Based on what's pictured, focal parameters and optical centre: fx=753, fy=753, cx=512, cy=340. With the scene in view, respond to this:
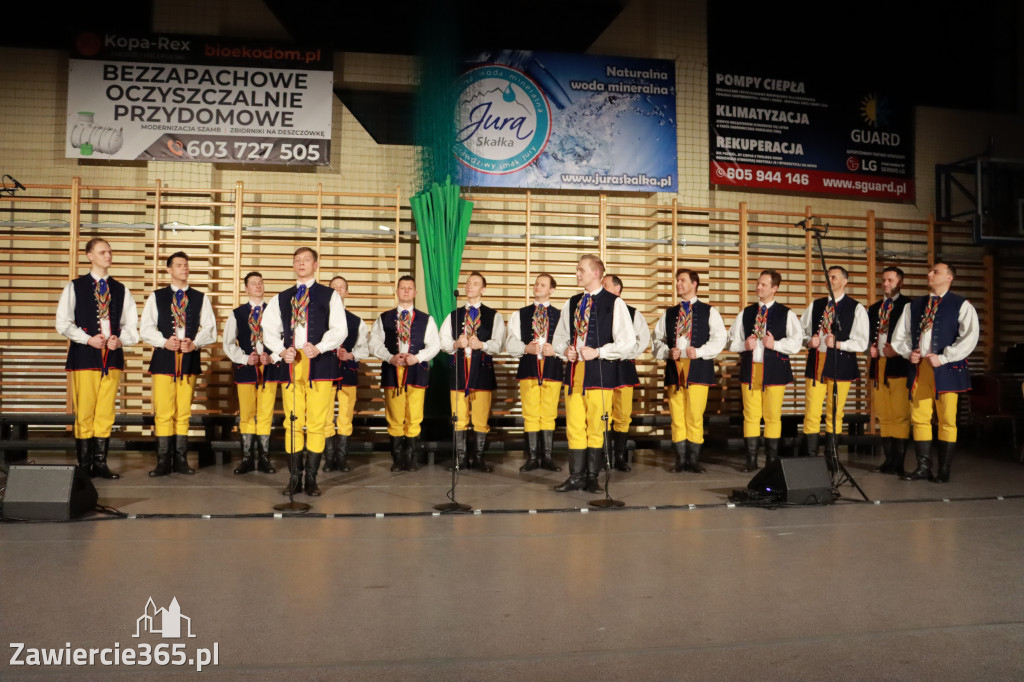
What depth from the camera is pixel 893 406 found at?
6070 mm

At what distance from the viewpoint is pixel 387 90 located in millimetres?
8125

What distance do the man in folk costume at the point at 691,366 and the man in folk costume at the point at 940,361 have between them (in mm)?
1427

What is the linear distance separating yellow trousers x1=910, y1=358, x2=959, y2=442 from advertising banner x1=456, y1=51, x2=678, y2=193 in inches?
134

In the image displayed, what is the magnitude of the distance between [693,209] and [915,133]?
10.2 feet

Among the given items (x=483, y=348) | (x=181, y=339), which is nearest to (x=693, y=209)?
(x=483, y=348)

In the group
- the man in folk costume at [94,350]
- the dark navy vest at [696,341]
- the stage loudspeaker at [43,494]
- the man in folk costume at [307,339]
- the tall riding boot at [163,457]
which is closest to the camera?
the stage loudspeaker at [43,494]

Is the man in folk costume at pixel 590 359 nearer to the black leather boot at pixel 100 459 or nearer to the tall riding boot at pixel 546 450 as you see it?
the tall riding boot at pixel 546 450

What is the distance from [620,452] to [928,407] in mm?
2336

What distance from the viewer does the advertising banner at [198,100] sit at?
745cm

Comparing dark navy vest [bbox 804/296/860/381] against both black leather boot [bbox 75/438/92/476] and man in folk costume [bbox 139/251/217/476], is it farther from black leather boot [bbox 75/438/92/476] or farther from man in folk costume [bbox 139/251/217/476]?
black leather boot [bbox 75/438/92/476]

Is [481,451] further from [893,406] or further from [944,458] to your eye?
[944,458]

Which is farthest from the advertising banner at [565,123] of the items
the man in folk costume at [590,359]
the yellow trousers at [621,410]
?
the man in folk costume at [590,359]

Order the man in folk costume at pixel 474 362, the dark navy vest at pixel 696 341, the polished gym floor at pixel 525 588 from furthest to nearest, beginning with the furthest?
1. the man in folk costume at pixel 474 362
2. the dark navy vest at pixel 696 341
3. the polished gym floor at pixel 525 588

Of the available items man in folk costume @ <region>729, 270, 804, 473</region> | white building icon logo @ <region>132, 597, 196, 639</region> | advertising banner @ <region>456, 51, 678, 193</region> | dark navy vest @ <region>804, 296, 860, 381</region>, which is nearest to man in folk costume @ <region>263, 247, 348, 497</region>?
white building icon logo @ <region>132, 597, 196, 639</region>
